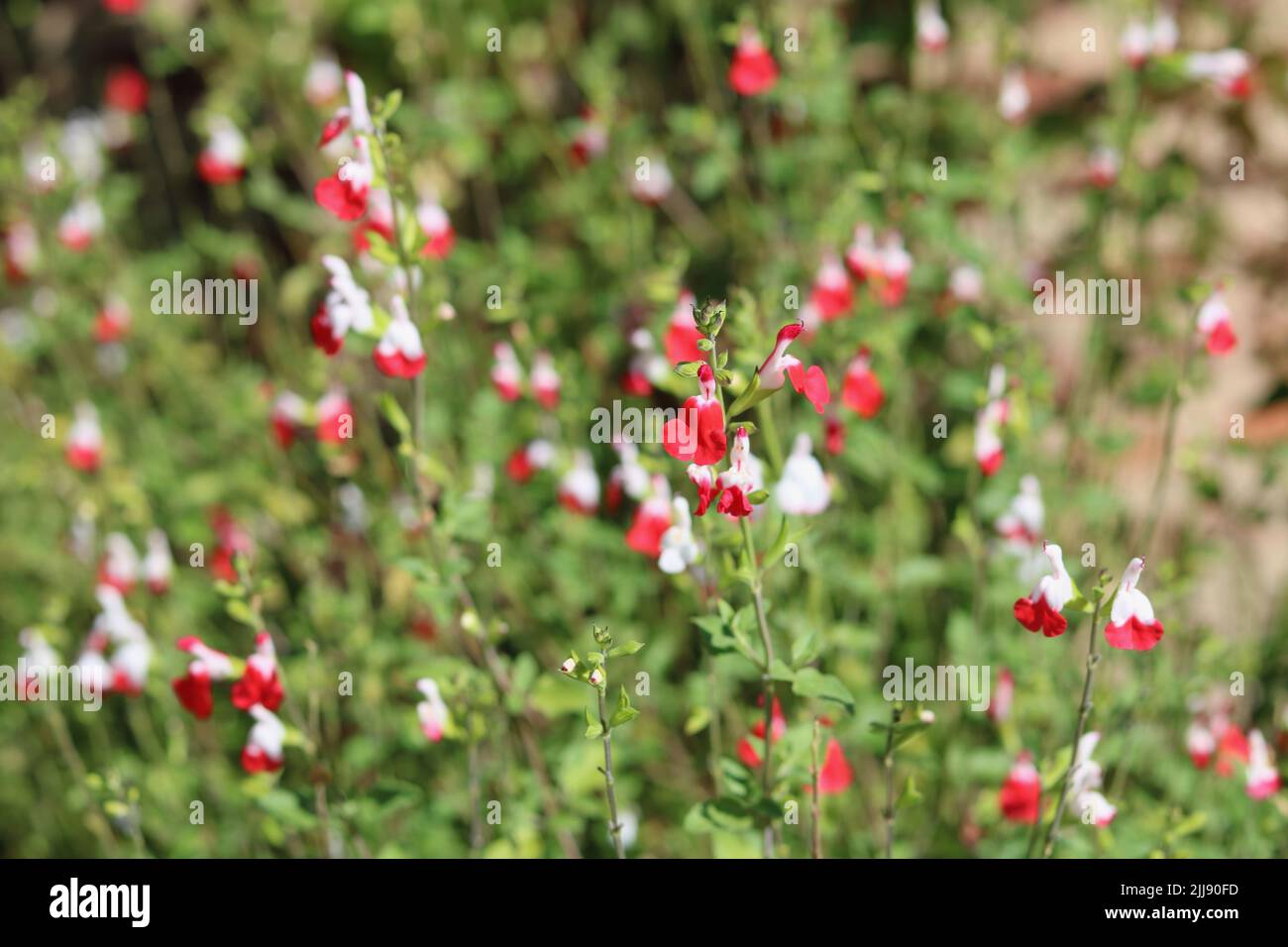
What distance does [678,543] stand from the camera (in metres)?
1.90

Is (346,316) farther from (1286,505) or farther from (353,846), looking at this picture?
(1286,505)

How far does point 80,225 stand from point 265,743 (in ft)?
7.31

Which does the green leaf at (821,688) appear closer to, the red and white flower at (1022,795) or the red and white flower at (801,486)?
the red and white flower at (801,486)

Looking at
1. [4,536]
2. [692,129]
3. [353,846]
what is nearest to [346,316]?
[353,846]

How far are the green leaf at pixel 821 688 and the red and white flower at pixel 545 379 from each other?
105cm

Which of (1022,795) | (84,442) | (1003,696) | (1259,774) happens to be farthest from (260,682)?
(1259,774)

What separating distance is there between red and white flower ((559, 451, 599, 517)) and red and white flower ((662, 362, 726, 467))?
1.10 meters

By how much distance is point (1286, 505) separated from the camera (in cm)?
337

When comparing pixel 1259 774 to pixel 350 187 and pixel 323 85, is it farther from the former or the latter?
pixel 323 85

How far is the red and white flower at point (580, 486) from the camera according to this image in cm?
266

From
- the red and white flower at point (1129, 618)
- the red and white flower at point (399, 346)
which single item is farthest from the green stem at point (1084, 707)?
the red and white flower at point (399, 346)

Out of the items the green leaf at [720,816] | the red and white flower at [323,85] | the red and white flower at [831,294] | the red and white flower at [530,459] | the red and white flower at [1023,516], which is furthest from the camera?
the red and white flower at [323,85]

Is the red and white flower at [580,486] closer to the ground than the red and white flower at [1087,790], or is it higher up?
higher up

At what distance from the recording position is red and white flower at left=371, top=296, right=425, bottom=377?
2039mm
